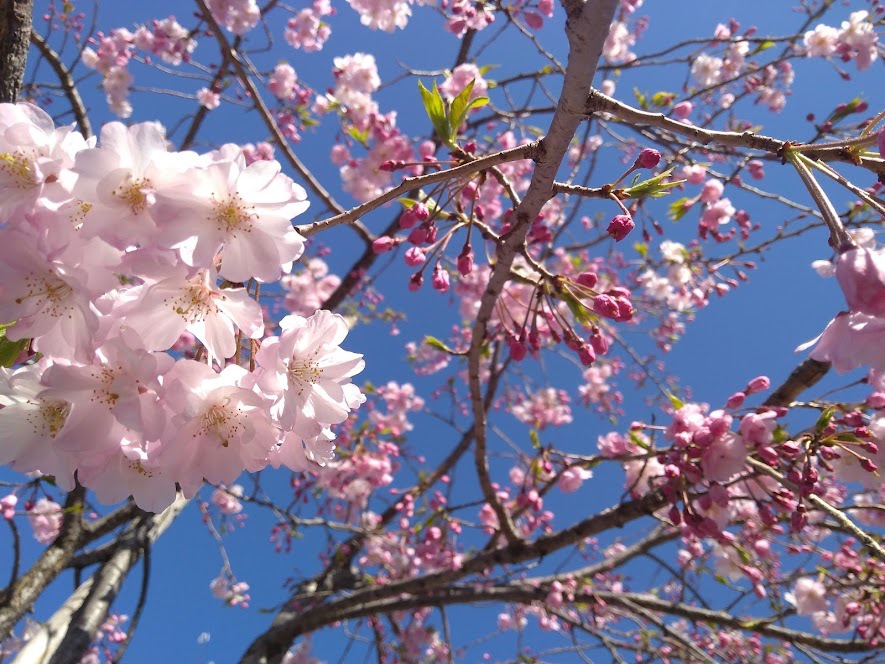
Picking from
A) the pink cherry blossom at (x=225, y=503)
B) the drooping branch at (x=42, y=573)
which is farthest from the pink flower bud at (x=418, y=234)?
the pink cherry blossom at (x=225, y=503)

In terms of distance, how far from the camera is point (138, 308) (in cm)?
85

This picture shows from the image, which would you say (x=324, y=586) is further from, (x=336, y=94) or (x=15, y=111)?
(x=15, y=111)

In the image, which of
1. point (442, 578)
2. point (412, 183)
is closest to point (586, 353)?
point (412, 183)

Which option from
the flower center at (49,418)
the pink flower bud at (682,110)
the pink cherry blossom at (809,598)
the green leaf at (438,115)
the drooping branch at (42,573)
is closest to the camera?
the flower center at (49,418)

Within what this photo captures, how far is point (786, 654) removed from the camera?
3570 mm

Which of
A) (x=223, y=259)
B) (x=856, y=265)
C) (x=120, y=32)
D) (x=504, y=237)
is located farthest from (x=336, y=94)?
(x=856, y=265)

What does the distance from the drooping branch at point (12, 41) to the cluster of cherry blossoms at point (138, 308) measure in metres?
1.09

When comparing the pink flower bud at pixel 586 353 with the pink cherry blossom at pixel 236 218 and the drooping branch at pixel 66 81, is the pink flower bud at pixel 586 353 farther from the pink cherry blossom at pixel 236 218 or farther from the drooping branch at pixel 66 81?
the drooping branch at pixel 66 81

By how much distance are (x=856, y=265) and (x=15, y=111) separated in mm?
1298

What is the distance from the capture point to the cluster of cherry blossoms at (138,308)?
2.61 ft

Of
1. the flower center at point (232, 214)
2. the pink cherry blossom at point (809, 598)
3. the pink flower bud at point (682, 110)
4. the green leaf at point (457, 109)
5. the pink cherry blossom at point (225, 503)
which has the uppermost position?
the pink flower bud at point (682, 110)

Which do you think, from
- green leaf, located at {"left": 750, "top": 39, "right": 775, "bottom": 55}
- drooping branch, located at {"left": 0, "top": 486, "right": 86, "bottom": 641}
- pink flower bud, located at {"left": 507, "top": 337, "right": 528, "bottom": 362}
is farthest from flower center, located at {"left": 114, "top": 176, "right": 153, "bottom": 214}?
green leaf, located at {"left": 750, "top": 39, "right": 775, "bottom": 55}

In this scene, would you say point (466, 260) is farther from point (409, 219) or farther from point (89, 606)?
point (89, 606)

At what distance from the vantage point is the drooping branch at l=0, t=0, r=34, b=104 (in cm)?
163
